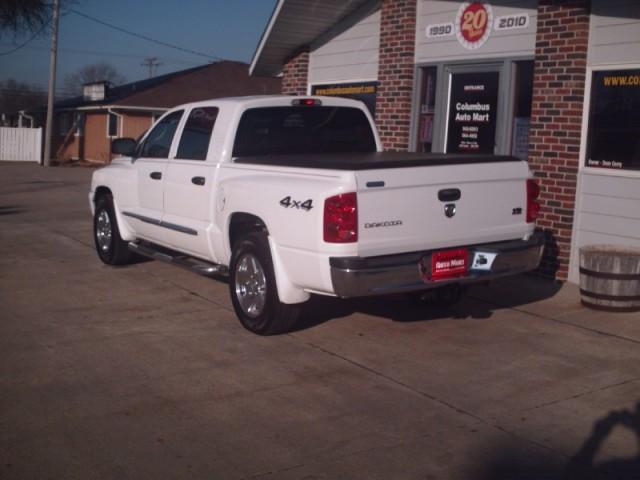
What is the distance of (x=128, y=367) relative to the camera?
6418 mm

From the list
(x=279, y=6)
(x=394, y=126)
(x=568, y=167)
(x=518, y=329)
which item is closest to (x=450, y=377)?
(x=518, y=329)

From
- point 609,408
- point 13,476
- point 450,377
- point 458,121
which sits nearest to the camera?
point 13,476

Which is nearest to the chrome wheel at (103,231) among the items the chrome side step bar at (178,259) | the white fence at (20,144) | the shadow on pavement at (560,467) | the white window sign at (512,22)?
the chrome side step bar at (178,259)

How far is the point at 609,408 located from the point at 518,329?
2.10 metres

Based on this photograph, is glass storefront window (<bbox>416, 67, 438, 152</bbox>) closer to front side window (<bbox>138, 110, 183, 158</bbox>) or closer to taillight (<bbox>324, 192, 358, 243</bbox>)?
front side window (<bbox>138, 110, 183, 158</bbox>)

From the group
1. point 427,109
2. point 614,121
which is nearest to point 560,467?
point 614,121

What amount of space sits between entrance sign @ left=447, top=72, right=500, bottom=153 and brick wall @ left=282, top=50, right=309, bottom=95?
11.9 feet

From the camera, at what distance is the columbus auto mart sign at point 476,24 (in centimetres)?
1031

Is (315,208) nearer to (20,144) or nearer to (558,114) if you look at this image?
(558,114)

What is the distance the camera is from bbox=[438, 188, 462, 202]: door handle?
6555 millimetres

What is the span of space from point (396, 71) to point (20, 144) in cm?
3345

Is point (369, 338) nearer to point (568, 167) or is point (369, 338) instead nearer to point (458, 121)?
point (568, 167)

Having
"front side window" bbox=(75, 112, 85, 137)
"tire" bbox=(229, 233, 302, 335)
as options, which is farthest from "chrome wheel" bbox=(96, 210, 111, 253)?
"front side window" bbox=(75, 112, 85, 137)

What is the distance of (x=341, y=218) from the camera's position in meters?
6.16
